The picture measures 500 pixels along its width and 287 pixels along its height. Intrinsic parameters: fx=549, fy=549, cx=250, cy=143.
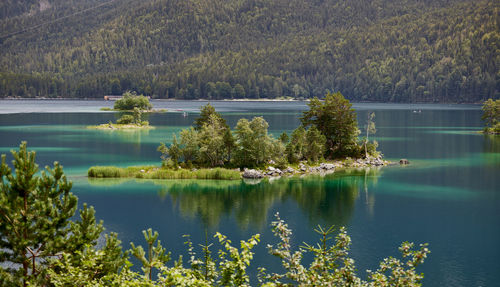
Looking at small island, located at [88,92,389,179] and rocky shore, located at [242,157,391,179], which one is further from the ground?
small island, located at [88,92,389,179]

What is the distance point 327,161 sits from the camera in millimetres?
77562

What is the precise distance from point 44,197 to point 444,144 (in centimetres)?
9826

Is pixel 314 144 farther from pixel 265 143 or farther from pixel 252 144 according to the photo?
pixel 252 144

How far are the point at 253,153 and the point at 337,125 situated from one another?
17.0 metres

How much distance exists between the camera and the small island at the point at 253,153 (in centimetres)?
6631

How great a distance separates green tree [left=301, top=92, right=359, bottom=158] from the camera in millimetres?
79625

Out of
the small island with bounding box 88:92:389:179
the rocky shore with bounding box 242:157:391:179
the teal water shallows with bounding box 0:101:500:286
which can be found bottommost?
the teal water shallows with bounding box 0:101:500:286

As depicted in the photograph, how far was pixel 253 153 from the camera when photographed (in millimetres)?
68188

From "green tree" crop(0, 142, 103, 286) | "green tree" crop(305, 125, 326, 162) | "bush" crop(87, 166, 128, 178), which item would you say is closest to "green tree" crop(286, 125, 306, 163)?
"green tree" crop(305, 125, 326, 162)

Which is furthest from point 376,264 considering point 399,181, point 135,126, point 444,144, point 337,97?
point 135,126

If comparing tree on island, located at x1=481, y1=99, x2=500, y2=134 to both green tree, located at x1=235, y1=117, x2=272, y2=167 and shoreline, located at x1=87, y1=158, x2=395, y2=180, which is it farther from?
green tree, located at x1=235, y1=117, x2=272, y2=167

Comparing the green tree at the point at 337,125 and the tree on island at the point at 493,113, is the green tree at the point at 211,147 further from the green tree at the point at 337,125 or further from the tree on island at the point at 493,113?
the tree on island at the point at 493,113

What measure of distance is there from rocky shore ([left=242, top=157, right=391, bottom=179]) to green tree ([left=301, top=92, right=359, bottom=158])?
2.37 m

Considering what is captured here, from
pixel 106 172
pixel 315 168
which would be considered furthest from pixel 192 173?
pixel 315 168
